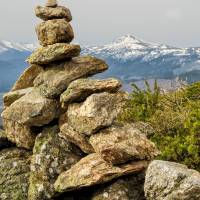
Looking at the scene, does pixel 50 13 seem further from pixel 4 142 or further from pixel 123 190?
pixel 123 190

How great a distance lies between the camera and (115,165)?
65.5 ft

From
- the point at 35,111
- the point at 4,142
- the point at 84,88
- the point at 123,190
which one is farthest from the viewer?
the point at 4,142

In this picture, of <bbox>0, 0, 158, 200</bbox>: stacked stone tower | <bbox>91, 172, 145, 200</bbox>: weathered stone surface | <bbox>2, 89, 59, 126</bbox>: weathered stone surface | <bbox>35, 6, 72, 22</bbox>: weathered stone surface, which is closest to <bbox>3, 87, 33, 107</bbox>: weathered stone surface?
<bbox>0, 0, 158, 200</bbox>: stacked stone tower

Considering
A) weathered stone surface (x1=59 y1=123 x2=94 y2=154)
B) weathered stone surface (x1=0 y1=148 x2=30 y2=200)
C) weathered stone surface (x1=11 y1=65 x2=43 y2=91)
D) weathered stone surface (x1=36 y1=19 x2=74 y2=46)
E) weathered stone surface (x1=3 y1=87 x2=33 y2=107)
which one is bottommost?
weathered stone surface (x1=0 y1=148 x2=30 y2=200)

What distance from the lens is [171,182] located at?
1723 cm

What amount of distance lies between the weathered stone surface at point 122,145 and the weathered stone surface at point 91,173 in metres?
0.34

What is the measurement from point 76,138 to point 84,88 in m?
2.50

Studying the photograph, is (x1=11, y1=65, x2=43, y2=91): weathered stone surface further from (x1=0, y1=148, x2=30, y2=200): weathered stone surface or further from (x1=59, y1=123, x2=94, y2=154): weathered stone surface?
(x1=59, y1=123, x2=94, y2=154): weathered stone surface

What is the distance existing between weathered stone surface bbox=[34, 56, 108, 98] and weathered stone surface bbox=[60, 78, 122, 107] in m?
1.38

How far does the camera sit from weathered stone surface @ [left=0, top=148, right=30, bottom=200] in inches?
922

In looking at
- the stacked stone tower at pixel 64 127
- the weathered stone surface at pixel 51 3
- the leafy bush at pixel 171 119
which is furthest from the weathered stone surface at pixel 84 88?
the weathered stone surface at pixel 51 3

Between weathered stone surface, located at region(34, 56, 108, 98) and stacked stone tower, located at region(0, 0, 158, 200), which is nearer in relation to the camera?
stacked stone tower, located at region(0, 0, 158, 200)

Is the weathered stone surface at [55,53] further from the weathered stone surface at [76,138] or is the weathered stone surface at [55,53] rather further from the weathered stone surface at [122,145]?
the weathered stone surface at [122,145]

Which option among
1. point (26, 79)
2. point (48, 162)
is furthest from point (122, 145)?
point (26, 79)
